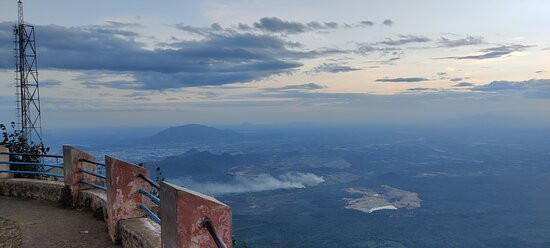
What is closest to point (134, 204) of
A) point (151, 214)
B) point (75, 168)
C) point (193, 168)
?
point (151, 214)

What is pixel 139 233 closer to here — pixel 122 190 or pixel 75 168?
pixel 122 190

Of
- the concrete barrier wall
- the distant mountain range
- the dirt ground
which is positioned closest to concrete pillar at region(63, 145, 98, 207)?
the concrete barrier wall

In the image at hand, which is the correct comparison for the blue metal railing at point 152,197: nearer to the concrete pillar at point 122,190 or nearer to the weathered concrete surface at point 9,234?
the concrete pillar at point 122,190

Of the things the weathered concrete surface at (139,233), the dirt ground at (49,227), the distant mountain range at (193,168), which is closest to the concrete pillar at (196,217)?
the weathered concrete surface at (139,233)

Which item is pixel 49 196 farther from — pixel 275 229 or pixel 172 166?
pixel 172 166

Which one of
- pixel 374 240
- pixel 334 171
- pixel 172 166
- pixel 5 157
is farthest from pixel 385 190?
pixel 5 157

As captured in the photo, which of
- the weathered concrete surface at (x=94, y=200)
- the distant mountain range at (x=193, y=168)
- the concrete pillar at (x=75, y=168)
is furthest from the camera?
the distant mountain range at (x=193, y=168)
